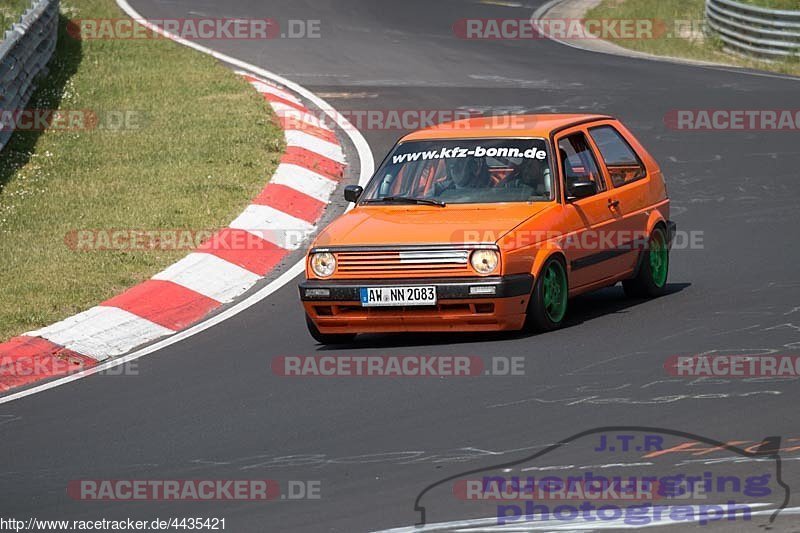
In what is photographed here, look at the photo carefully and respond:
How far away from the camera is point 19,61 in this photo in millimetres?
17094

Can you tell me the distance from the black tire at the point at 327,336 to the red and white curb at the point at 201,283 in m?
1.40

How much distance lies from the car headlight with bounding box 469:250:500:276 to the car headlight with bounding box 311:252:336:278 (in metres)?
0.96

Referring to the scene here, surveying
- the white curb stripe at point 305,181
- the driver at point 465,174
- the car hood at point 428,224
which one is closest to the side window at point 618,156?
the driver at point 465,174

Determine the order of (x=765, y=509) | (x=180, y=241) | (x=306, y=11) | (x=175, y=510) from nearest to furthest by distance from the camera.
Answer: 1. (x=765, y=509)
2. (x=175, y=510)
3. (x=180, y=241)
4. (x=306, y=11)

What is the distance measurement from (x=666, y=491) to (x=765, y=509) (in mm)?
449

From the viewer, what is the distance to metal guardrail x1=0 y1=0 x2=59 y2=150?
16.0 metres

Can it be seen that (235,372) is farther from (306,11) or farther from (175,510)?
(306,11)

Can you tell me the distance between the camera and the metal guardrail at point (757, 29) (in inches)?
933

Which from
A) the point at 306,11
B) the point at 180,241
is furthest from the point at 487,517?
the point at 306,11

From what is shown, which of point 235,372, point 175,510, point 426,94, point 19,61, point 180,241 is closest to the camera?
point 175,510

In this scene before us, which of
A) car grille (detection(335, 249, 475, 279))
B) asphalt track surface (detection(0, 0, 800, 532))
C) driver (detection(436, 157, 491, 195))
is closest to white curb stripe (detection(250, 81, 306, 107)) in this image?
asphalt track surface (detection(0, 0, 800, 532))

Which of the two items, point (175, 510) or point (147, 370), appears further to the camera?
point (147, 370)

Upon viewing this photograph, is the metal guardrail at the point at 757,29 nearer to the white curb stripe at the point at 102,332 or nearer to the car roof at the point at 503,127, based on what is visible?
the car roof at the point at 503,127

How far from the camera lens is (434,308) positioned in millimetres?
9203
